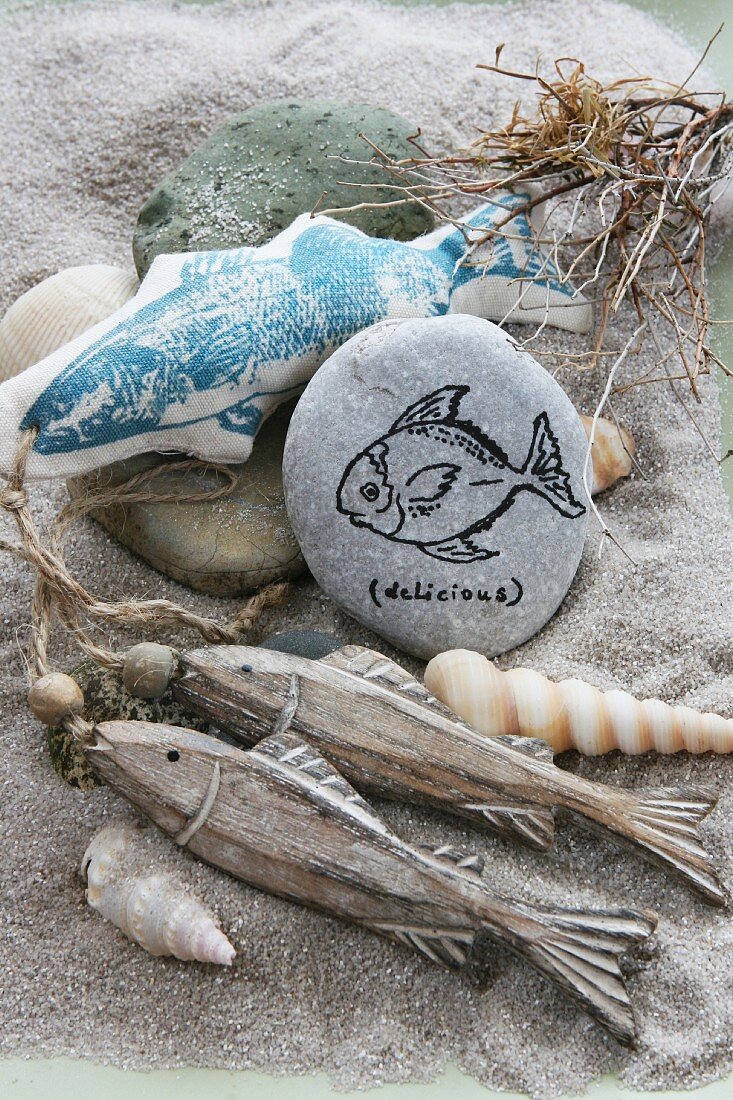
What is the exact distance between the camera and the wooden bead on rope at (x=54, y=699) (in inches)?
55.6

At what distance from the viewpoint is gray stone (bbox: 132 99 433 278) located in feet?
6.51

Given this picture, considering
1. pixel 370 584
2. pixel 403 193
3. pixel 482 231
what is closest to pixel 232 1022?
pixel 370 584

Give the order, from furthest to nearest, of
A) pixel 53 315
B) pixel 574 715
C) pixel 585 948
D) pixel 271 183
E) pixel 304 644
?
pixel 271 183
pixel 53 315
pixel 304 644
pixel 574 715
pixel 585 948

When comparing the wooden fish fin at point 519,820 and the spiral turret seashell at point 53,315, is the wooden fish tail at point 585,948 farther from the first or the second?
the spiral turret seashell at point 53,315

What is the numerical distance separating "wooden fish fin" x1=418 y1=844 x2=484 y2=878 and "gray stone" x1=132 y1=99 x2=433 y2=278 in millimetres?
1217

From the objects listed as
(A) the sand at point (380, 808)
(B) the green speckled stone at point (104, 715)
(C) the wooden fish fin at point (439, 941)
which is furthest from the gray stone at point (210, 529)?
(C) the wooden fish fin at point (439, 941)

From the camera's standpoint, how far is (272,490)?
180cm

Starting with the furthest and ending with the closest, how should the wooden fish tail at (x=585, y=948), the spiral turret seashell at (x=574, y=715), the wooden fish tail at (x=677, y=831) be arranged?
1. the spiral turret seashell at (x=574, y=715)
2. the wooden fish tail at (x=677, y=831)
3. the wooden fish tail at (x=585, y=948)

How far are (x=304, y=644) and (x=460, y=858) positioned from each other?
430 millimetres

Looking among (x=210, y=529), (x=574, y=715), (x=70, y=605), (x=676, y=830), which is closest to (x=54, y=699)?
(x=70, y=605)

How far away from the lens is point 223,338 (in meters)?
1.67

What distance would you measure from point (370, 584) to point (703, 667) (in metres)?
0.53

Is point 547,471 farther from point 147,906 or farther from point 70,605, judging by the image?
point 147,906

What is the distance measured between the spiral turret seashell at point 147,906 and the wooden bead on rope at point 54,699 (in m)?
0.18
